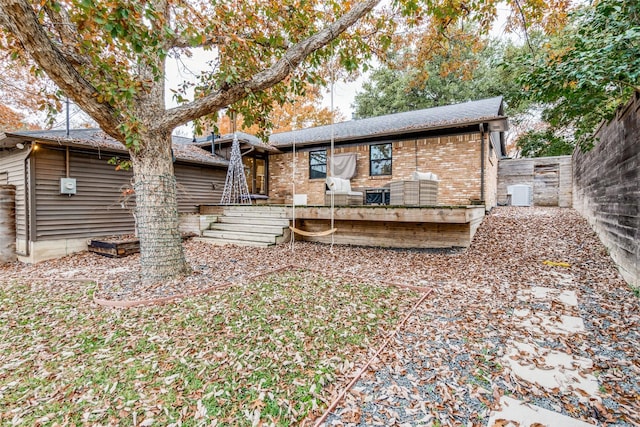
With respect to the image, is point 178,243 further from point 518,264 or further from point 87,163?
point 518,264

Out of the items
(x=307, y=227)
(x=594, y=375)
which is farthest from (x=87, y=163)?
(x=594, y=375)

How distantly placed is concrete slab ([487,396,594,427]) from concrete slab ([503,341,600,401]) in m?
0.26

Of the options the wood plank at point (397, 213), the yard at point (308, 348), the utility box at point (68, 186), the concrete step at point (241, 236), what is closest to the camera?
the yard at point (308, 348)

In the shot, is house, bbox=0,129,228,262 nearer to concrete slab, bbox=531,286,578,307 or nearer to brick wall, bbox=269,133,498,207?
brick wall, bbox=269,133,498,207

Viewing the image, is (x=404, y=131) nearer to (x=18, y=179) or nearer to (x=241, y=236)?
(x=241, y=236)

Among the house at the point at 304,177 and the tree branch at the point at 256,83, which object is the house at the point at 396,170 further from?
the tree branch at the point at 256,83

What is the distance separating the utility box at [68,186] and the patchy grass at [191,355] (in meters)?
3.97

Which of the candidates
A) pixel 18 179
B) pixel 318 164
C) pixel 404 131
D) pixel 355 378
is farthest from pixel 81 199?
pixel 404 131

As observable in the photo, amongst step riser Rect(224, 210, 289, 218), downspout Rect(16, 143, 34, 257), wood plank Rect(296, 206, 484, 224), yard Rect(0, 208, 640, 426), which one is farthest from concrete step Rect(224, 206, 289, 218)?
downspout Rect(16, 143, 34, 257)

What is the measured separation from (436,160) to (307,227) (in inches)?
186

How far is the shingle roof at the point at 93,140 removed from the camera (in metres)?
6.32

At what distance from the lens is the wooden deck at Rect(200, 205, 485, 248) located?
5688mm

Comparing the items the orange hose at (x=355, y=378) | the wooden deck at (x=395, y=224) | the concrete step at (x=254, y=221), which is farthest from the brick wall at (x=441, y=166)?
the orange hose at (x=355, y=378)

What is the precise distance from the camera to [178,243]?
177 inches
